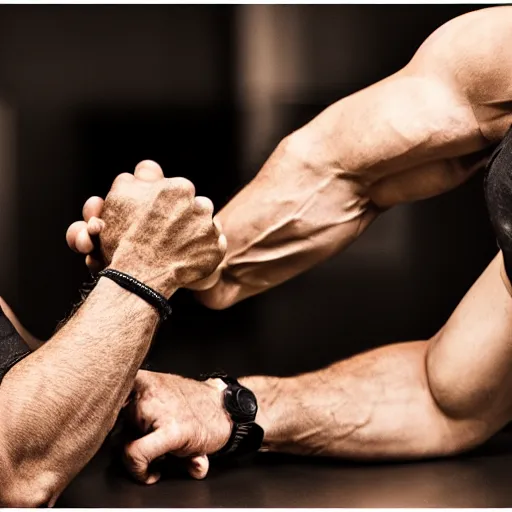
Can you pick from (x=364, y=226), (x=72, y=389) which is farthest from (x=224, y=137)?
(x=72, y=389)

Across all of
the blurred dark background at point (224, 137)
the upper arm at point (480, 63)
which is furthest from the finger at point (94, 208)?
the blurred dark background at point (224, 137)

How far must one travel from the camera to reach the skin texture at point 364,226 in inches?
60.4

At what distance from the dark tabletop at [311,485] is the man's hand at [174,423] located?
0.04m

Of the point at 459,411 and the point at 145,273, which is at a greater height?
the point at 145,273

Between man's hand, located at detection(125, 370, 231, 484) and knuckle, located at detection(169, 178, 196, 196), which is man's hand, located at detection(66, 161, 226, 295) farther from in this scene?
man's hand, located at detection(125, 370, 231, 484)

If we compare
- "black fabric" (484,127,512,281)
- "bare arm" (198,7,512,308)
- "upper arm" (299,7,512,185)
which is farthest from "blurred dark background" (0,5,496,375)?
"black fabric" (484,127,512,281)

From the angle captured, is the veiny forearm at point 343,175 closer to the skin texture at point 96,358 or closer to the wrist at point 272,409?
the wrist at point 272,409

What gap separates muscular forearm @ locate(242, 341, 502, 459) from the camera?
63.9 inches

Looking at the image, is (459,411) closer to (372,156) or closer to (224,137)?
(372,156)

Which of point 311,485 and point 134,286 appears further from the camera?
point 311,485

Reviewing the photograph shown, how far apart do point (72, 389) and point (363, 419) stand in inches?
21.8

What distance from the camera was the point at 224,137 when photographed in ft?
8.17

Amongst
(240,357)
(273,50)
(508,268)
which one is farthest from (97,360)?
(273,50)

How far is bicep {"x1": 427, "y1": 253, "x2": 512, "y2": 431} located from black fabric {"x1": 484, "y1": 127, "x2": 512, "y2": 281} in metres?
0.23
